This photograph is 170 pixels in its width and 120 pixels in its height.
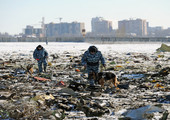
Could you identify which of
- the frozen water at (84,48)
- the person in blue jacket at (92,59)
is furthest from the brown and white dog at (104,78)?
the frozen water at (84,48)

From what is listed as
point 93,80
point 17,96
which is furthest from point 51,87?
point 17,96

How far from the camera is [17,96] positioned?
24.0ft

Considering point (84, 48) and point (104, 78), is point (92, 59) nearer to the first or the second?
point (104, 78)

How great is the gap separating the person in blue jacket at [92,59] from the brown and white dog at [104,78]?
0.44 ft

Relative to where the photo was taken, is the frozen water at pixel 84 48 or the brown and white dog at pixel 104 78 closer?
the brown and white dog at pixel 104 78

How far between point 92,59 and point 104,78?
0.65 meters

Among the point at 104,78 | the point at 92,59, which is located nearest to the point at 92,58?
the point at 92,59

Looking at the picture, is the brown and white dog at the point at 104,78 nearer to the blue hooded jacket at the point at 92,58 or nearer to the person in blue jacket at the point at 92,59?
the person in blue jacket at the point at 92,59

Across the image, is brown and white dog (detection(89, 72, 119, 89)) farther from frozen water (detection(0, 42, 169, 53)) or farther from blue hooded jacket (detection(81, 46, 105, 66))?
frozen water (detection(0, 42, 169, 53))

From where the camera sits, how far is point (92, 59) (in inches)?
345

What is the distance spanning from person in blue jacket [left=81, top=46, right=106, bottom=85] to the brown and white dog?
0.13m

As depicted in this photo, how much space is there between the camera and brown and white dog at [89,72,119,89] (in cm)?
862

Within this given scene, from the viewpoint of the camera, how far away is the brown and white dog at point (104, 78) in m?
8.62

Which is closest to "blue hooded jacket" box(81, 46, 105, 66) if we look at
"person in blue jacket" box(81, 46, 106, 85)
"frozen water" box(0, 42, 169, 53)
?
"person in blue jacket" box(81, 46, 106, 85)
